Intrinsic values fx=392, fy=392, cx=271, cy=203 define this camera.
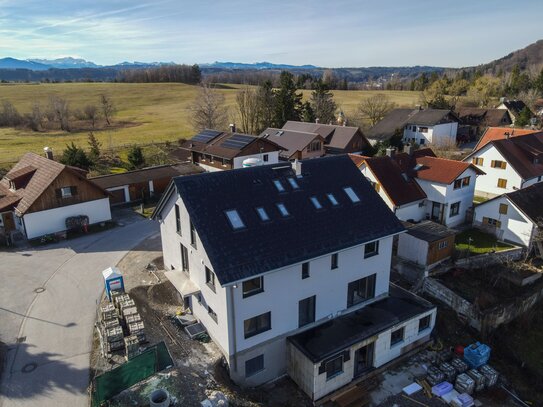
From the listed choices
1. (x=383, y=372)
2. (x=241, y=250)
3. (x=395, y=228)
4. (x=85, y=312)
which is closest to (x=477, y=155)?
(x=395, y=228)

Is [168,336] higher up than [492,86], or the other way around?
[492,86]

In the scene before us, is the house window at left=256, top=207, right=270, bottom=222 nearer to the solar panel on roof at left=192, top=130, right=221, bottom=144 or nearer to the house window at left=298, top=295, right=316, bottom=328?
the house window at left=298, top=295, right=316, bottom=328

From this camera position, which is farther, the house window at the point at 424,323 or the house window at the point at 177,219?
the house window at the point at 424,323

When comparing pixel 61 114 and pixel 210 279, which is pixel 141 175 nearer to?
pixel 210 279

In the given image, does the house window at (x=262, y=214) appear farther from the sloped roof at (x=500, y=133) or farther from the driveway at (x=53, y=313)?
the sloped roof at (x=500, y=133)

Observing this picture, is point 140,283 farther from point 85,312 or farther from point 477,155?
point 477,155

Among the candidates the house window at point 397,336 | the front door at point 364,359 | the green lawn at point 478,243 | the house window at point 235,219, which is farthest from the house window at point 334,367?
the green lawn at point 478,243

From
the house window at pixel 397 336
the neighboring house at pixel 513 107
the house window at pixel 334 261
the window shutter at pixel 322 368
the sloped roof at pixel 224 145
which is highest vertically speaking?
the neighboring house at pixel 513 107
